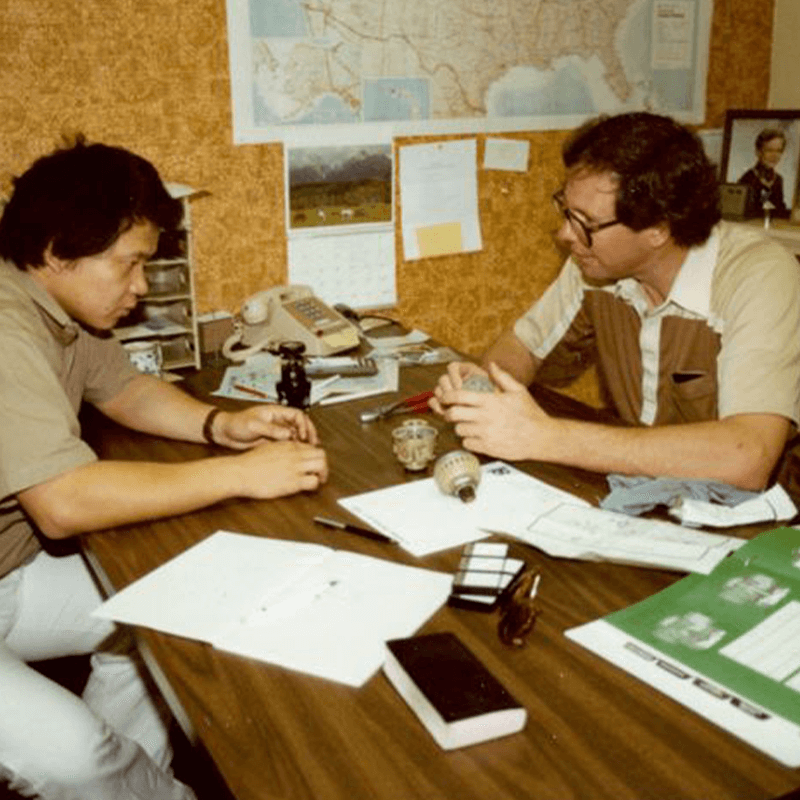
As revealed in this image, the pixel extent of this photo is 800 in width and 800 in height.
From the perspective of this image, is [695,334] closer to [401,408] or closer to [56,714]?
[401,408]

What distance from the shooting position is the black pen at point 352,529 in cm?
128

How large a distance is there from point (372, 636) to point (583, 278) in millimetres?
1160

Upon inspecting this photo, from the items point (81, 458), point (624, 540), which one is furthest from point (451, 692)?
point (81, 458)

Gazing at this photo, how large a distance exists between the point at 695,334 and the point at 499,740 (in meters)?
1.08

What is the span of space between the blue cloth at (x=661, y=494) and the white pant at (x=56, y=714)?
0.75 metres

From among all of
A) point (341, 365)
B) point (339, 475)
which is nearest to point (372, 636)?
point (339, 475)

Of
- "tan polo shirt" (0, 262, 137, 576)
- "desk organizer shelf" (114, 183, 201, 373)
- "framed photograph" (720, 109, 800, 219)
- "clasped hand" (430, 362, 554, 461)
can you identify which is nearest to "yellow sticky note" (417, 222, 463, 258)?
"desk organizer shelf" (114, 183, 201, 373)

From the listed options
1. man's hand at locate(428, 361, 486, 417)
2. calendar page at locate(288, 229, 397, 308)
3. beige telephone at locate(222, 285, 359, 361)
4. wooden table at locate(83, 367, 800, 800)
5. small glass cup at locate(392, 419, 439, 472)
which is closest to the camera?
wooden table at locate(83, 367, 800, 800)

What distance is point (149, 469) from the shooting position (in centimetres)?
136

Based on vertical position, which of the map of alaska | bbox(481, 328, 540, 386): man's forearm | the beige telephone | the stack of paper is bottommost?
the stack of paper

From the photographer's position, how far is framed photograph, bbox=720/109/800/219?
8.81 ft

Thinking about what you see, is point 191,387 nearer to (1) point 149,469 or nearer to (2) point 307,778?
(1) point 149,469

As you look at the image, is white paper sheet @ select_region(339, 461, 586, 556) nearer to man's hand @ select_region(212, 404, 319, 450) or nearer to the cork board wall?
man's hand @ select_region(212, 404, 319, 450)

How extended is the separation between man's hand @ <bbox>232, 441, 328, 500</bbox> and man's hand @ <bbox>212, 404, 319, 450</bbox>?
14 centimetres
